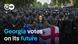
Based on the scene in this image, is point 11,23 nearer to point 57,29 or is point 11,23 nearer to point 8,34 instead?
point 8,34

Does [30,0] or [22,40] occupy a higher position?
[22,40]

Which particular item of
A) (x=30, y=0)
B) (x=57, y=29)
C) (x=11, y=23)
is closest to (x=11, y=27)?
(x=11, y=23)

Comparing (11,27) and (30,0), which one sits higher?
(11,27)

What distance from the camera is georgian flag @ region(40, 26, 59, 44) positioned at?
11.1m

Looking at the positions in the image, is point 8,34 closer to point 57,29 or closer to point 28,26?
point 28,26

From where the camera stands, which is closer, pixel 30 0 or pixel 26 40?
pixel 26 40

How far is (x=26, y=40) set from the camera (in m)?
11.2

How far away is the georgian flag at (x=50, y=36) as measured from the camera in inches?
438

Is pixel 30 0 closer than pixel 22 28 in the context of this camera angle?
No

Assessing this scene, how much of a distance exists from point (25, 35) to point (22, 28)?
0.28m

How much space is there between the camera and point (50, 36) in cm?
1114

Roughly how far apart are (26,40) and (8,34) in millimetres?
552

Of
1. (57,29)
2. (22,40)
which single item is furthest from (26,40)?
Result: (57,29)

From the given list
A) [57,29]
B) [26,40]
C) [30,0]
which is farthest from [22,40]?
[30,0]
